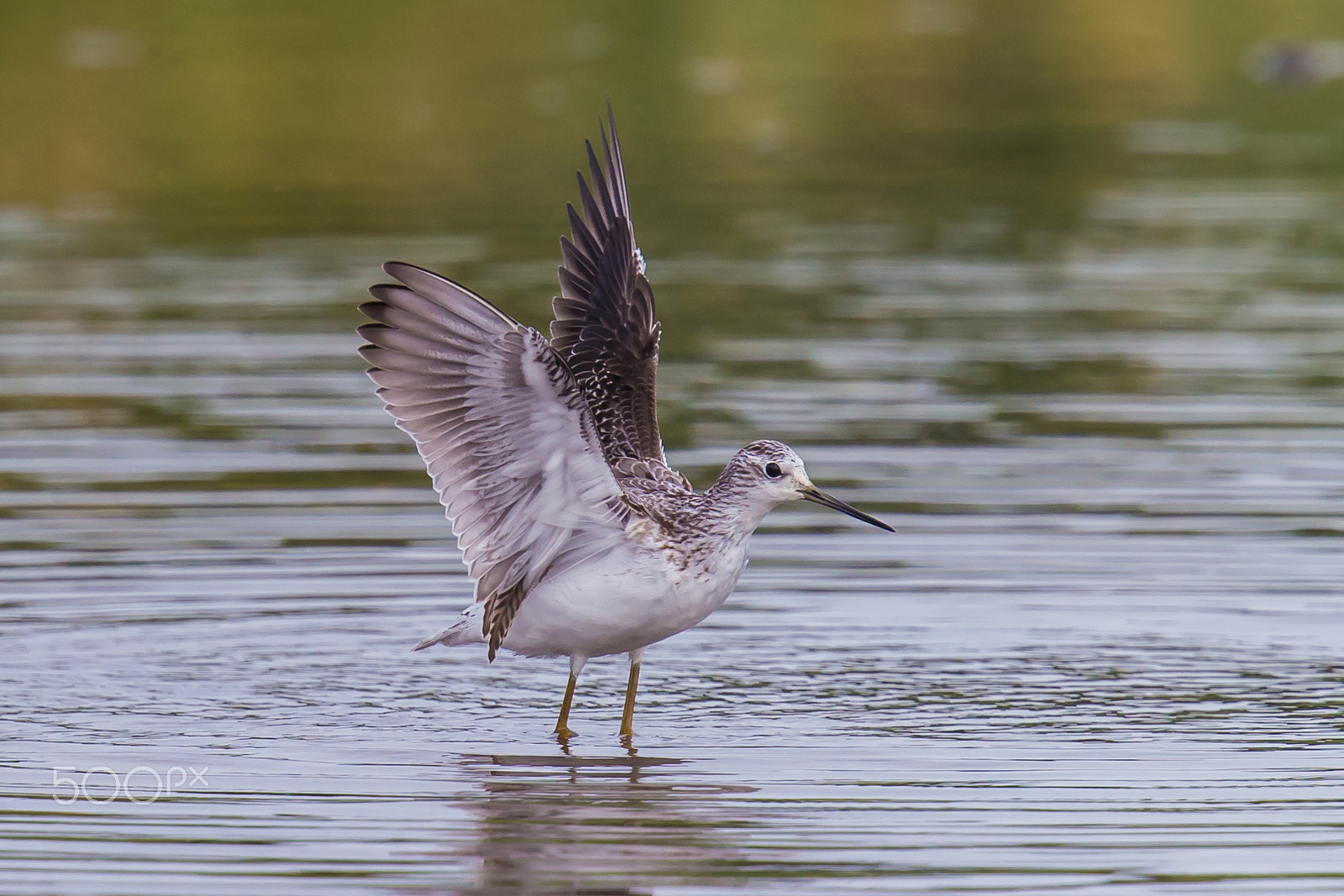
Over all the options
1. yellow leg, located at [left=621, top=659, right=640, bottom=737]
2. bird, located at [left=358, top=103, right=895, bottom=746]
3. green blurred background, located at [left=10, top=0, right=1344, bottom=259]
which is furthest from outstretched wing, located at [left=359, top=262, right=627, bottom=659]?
green blurred background, located at [left=10, top=0, right=1344, bottom=259]

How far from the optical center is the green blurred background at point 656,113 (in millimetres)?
23422

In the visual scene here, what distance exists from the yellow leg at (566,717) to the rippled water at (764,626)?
0.10m

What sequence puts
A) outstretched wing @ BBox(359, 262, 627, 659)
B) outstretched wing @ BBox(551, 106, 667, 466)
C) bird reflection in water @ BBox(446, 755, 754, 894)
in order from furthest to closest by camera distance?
outstretched wing @ BBox(551, 106, 667, 466) → outstretched wing @ BBox(359, 262, 627, 659) → bird reflection in water @ BBox(446, 755, 754, 894)

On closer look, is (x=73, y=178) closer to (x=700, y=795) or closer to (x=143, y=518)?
(x=143, y=518)

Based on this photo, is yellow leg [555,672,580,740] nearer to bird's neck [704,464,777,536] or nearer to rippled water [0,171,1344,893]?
rippled water [0,171,1344,893]

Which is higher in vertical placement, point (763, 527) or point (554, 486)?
point (554, 486)

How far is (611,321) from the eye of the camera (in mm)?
9930

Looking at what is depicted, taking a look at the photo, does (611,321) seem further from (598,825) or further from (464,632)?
(598,825)

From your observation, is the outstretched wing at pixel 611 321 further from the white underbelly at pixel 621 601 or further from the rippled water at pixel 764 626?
the rippled water at pixel 764 626

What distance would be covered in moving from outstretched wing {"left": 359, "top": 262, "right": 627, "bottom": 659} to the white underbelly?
8 cm

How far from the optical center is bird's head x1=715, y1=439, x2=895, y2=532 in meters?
9.09

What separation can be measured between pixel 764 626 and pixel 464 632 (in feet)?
5.88

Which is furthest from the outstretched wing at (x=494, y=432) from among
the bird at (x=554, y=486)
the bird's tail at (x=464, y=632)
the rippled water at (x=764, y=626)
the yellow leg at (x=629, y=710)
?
the rippled water at (x=764, y=626)

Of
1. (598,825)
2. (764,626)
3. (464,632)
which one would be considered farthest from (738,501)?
(598,825)
